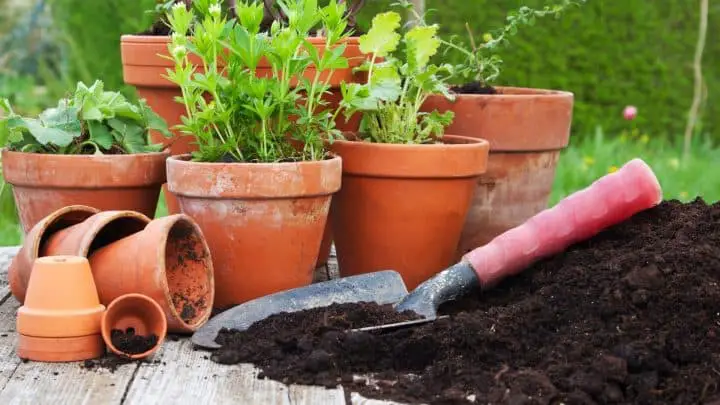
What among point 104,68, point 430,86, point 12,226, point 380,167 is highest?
point 430,86

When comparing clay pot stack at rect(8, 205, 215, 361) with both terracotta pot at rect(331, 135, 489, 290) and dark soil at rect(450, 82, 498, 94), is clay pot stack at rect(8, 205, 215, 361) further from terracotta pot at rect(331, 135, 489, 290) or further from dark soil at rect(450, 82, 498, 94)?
dark soil at rect(450, 82, 498, 94)

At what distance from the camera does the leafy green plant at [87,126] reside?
2631 mm

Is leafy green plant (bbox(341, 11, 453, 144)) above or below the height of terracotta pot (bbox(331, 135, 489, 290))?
above

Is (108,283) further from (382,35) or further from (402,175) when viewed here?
(382,35)

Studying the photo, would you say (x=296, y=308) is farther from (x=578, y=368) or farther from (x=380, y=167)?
(x=578, y=368)

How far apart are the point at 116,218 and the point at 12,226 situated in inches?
85.3

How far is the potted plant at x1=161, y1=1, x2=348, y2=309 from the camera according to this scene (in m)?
2.46

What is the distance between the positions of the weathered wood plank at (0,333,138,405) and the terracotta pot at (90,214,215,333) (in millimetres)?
210

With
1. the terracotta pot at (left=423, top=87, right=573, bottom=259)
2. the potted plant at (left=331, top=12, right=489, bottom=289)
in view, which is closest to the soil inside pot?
the potted plant at (left=331, top=12, right=489, bottom=289)

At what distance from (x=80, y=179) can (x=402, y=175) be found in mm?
818

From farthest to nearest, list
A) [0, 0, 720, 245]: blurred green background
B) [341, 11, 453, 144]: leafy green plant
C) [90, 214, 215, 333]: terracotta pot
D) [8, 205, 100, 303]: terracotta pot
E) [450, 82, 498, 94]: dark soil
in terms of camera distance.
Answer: [0, 0, 720, 245]: blurred green background → [450, 82, 498, 94]: dark soil → [341, 11, 453, 144]: leafy green plant → [8, 205, 100, 303]: terracotta pot → [90, 214, 215, 333]: terracotta pot

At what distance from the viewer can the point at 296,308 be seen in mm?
2418

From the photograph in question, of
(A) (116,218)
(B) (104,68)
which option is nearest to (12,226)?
(B) (104,68)

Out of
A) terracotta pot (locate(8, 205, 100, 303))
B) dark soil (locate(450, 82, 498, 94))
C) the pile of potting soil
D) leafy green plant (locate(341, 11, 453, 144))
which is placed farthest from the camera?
dark soil (locate(450, 82, 498, 94))
